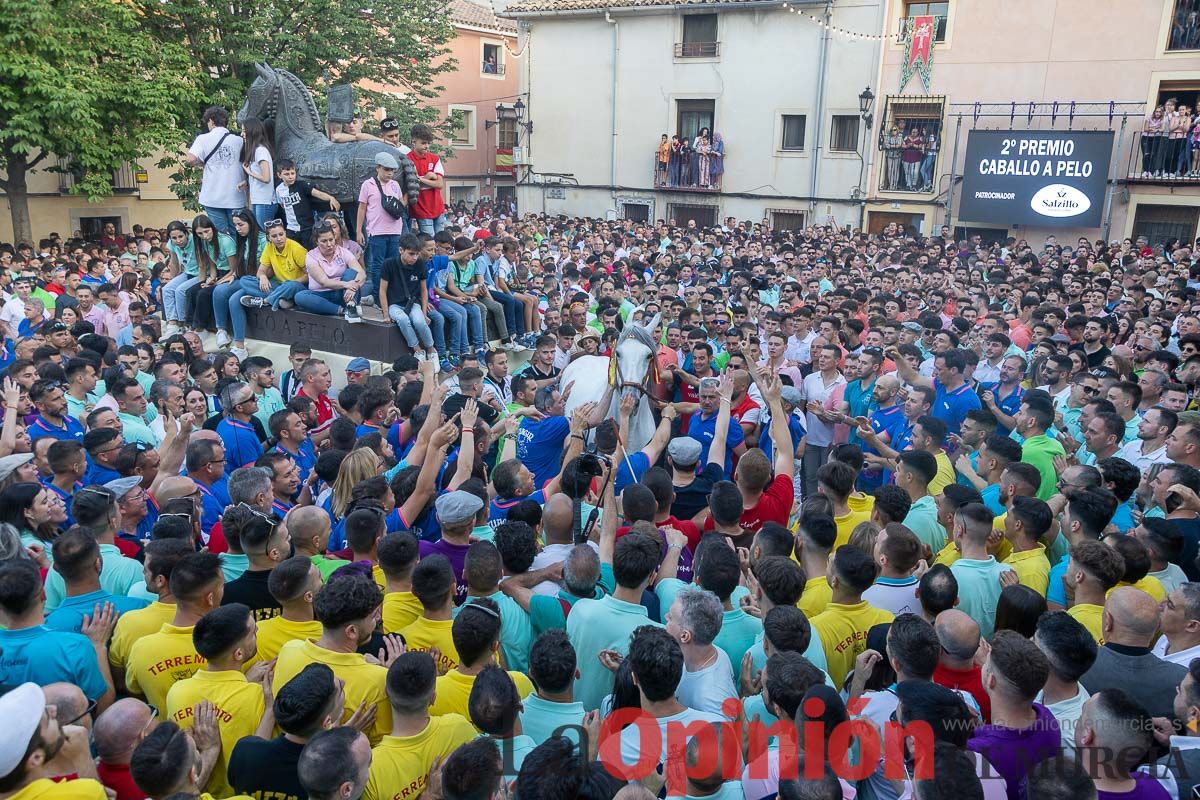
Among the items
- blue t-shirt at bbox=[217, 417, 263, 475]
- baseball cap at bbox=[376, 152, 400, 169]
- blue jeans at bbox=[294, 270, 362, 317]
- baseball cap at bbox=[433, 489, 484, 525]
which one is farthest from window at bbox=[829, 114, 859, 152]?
baseball cap at bbox=[433, 489, 484, 525]

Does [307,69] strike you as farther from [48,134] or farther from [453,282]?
[453,282]

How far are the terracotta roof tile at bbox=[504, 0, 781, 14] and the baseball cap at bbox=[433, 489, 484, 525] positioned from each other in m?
23.5

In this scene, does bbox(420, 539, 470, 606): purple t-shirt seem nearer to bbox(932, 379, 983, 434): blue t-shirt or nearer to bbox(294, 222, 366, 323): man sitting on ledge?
bbox(932, 379, 983, 434): blue t-shirt

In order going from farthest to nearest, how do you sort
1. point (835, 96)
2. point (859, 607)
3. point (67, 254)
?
point (835, 96) < point (67, 254) < point (859, 607)

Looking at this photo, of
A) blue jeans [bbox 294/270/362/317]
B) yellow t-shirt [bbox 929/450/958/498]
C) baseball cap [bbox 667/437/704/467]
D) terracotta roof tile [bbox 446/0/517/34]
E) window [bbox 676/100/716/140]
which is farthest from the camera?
terracotta roof tile [bbox 446/0/517/34]

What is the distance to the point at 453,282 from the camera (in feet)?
31.2

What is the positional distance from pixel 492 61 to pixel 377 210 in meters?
25.4

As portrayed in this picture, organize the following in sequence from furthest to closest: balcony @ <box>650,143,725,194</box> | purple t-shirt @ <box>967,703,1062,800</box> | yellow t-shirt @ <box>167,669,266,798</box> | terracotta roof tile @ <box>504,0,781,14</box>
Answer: balcony @ <box>650,143,725,194</box>, terracotta roof tile @ <box>504,0,781,14</box>, yellow t-shirt @ <box>167,669,266,798</box>, purple t-shirt @ <box>967,703,1062,800</box>

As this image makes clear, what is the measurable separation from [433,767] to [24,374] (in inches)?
225

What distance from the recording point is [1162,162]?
66.9ft

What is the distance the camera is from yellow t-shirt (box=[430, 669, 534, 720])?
129 inches

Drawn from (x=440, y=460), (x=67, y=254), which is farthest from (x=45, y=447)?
(x=67, y=254)

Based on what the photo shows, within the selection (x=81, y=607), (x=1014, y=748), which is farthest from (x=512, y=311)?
(x=1014, y=748)

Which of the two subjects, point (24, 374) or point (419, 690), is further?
point (24, 374)
